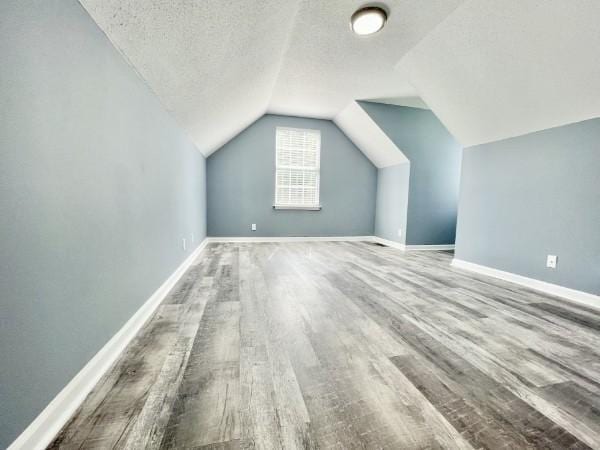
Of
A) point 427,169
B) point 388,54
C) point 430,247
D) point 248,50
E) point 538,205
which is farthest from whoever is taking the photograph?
point 430,247

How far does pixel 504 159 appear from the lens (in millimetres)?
2832

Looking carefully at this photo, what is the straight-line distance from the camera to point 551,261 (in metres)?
2.37

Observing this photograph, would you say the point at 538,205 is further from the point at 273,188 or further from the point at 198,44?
the point at 273,188

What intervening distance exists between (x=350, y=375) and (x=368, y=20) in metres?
2.60

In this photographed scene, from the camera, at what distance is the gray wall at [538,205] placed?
214 centimetres

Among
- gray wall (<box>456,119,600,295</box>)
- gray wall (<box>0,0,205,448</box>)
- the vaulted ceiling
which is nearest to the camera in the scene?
gray wall (<box>0,0,205,448</box>)

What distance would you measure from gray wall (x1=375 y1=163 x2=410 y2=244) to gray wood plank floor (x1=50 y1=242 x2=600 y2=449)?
2.55m

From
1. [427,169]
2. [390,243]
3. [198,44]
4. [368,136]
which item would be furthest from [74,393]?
[427,169]

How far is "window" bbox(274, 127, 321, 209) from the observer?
16.5ft

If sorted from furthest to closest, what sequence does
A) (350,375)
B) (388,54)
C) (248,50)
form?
(388,54)
(248,50)
(350,375)

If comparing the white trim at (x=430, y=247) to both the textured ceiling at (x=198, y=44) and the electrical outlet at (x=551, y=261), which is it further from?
the textured ceiling at (x=198, y=44)

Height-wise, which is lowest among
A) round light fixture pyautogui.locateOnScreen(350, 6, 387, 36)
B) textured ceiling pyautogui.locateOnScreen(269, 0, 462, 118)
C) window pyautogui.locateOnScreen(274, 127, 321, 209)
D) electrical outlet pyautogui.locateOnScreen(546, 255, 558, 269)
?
electrical outlet pyautogui.locateOnScreen(546, 255, 558, 269)

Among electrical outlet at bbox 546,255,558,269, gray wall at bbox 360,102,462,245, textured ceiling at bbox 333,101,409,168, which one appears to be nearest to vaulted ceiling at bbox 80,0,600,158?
textured ceiling at bbox 333,101,409,168

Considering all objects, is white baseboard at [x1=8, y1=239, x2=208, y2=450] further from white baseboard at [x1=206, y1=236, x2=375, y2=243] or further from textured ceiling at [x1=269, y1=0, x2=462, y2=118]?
white baseboard at [x1=206, y1=236, x2=375, y2=243]
